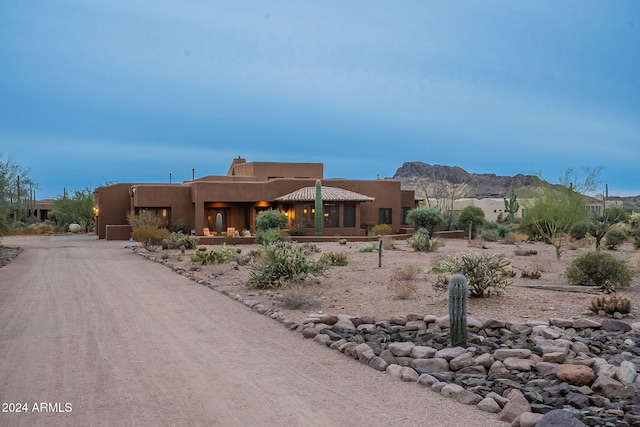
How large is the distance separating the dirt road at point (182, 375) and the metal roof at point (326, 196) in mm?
24699

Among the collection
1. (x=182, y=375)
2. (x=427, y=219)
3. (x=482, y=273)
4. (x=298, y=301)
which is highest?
(x=427, y=219)

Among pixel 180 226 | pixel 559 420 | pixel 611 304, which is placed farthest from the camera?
pixel 180 226

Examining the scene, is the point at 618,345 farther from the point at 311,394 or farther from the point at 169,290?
the point at 169,290

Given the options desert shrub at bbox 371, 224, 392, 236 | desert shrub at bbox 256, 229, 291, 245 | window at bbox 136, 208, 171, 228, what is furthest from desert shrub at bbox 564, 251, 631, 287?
Answer: window at bbox 136, 208, 171, 228

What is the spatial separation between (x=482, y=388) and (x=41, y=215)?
254 ft

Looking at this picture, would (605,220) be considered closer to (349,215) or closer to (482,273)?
(349,215)

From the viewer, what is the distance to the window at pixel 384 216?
41.7 meters

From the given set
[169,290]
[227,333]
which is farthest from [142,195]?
[227,333]

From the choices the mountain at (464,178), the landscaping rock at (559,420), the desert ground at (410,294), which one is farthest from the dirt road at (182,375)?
the mountain at (464,178)

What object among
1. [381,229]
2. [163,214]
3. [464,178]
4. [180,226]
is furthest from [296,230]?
[464,178]

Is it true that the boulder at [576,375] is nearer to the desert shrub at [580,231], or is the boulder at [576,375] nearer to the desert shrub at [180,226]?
the desert shrub at [580,231]

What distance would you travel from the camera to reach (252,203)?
131 ft

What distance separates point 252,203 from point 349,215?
683 cm

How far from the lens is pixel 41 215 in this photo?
243 feet
